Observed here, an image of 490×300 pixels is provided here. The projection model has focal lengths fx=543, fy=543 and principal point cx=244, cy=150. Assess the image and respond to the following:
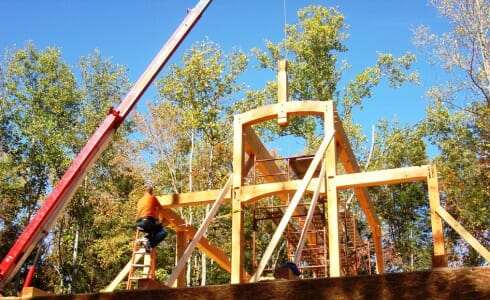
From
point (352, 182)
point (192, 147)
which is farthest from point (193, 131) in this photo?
point (352, 182)

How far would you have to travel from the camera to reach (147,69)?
9.60m

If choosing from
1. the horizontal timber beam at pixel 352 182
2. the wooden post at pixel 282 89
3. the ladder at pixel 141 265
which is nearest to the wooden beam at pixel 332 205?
the horizontal timber beam at pixel 352 182

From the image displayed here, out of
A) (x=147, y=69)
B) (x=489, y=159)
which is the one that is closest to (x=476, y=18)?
(x=489, y=159)

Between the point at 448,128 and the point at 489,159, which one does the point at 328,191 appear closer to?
the point at 489,159

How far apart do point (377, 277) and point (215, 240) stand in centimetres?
2121

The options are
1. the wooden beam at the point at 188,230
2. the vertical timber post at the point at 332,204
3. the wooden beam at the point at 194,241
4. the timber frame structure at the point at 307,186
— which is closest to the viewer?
the wooden beam at the point at 194,241

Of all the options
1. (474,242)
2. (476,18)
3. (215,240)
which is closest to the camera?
(474,242)

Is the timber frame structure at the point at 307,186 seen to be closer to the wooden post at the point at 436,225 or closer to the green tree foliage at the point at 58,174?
the wooden post at the point at 436,225

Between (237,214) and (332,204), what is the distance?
158 centimetres

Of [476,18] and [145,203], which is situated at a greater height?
[476,18]

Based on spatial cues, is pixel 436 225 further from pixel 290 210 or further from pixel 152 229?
pixel 152 229

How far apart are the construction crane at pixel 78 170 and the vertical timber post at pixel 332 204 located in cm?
310

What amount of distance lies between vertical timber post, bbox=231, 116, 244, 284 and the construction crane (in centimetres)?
180

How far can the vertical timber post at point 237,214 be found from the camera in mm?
8773
